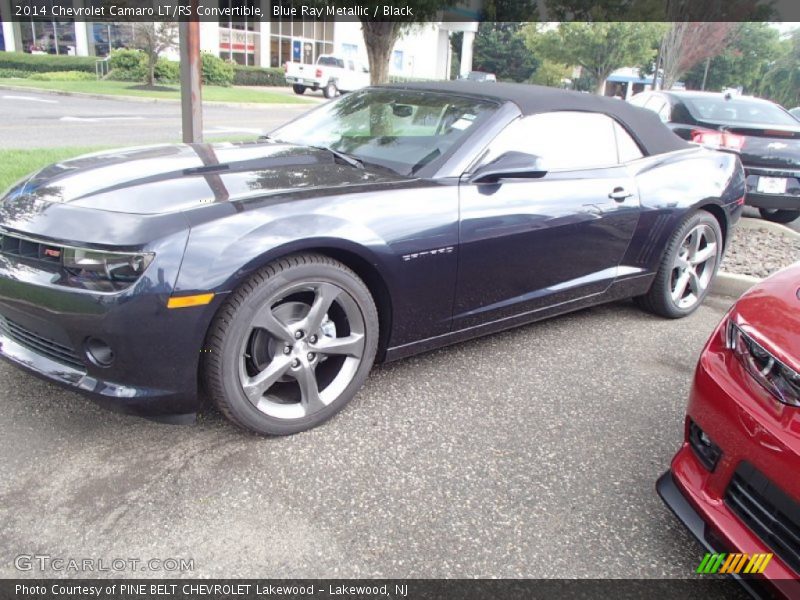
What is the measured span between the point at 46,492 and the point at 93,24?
3157 cm

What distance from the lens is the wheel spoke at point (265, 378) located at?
8.20ft

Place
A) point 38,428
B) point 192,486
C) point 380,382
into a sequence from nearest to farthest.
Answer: point 192,486 < point 38,428 < point 380,382

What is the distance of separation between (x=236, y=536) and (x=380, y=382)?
1232mm

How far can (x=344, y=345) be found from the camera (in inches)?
107

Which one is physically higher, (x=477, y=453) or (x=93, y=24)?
(x=93, y=24)

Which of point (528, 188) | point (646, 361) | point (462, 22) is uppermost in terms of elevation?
point (462, 22)

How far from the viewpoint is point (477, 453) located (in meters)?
2.64

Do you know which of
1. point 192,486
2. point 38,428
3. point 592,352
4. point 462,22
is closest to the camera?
point 192,486

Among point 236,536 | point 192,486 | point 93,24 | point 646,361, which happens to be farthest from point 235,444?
point 93,24

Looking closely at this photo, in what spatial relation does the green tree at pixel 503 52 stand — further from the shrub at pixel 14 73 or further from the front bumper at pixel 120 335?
the front bumper at pixel 120 335

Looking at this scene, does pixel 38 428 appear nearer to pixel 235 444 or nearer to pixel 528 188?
pixel 235 444

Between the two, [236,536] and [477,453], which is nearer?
[236,536]

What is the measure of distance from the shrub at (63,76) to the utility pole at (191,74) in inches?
854

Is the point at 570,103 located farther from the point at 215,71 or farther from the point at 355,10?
the point at 215,71
